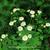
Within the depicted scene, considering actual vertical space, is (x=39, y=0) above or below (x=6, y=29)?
above

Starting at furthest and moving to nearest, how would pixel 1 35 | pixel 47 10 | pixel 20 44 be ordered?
pixel 47 10, pixel 1 35, pixel 20 44

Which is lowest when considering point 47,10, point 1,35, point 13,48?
point 13,48

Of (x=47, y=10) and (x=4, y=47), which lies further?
(x=47, y=10)

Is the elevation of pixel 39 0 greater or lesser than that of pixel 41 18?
greater

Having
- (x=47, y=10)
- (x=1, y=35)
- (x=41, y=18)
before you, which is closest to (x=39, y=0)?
(x=47, y=10)

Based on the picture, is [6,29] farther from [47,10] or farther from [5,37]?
[47,10]

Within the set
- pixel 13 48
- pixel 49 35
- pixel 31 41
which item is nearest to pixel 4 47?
pixel 13 48

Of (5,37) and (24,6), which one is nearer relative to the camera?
(5,37)

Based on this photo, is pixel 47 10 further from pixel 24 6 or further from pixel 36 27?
pixel 36 27

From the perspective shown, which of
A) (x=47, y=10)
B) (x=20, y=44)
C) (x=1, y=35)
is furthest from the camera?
(x=47, y=10)
